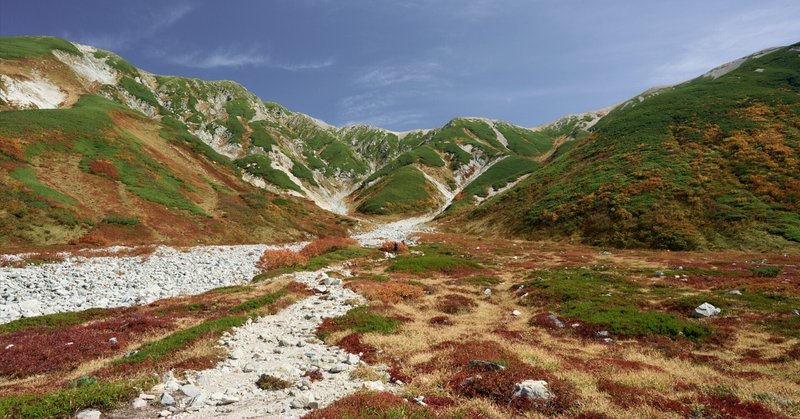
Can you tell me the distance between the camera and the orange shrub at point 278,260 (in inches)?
1534

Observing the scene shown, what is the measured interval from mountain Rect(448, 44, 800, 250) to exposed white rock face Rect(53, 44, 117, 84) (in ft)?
493

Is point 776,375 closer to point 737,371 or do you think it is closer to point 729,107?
point 737,371

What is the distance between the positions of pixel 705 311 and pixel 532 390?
55.8ft

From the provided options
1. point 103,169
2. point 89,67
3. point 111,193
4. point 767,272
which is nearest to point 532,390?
point 767,272

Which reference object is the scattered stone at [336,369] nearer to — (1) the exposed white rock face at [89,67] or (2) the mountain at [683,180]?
(2) the mountain at [683,180]

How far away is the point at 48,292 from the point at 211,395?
70.2ft

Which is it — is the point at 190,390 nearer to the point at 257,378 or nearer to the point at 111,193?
the point at 257,378

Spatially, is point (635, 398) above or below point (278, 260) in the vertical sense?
below

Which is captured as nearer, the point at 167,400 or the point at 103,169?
the point at 167,400

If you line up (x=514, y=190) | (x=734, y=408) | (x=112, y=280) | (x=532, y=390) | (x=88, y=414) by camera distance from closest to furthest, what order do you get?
1. (x=88, y=414)
2. (x=734, y=408)
3. (x=532, y=390)
4. (x=112, y=280)
5. (x=514, y=190)

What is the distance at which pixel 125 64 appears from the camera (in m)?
175

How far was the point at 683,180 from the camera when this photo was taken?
2522 inches

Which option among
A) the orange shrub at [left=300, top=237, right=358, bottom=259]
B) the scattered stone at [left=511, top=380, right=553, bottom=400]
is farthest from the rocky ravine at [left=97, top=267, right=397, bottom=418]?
the orange shrub at [left=300, top=237, right=358, bottom=259]

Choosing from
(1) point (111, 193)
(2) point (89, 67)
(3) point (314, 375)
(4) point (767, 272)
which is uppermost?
(2) point (89, 67)
